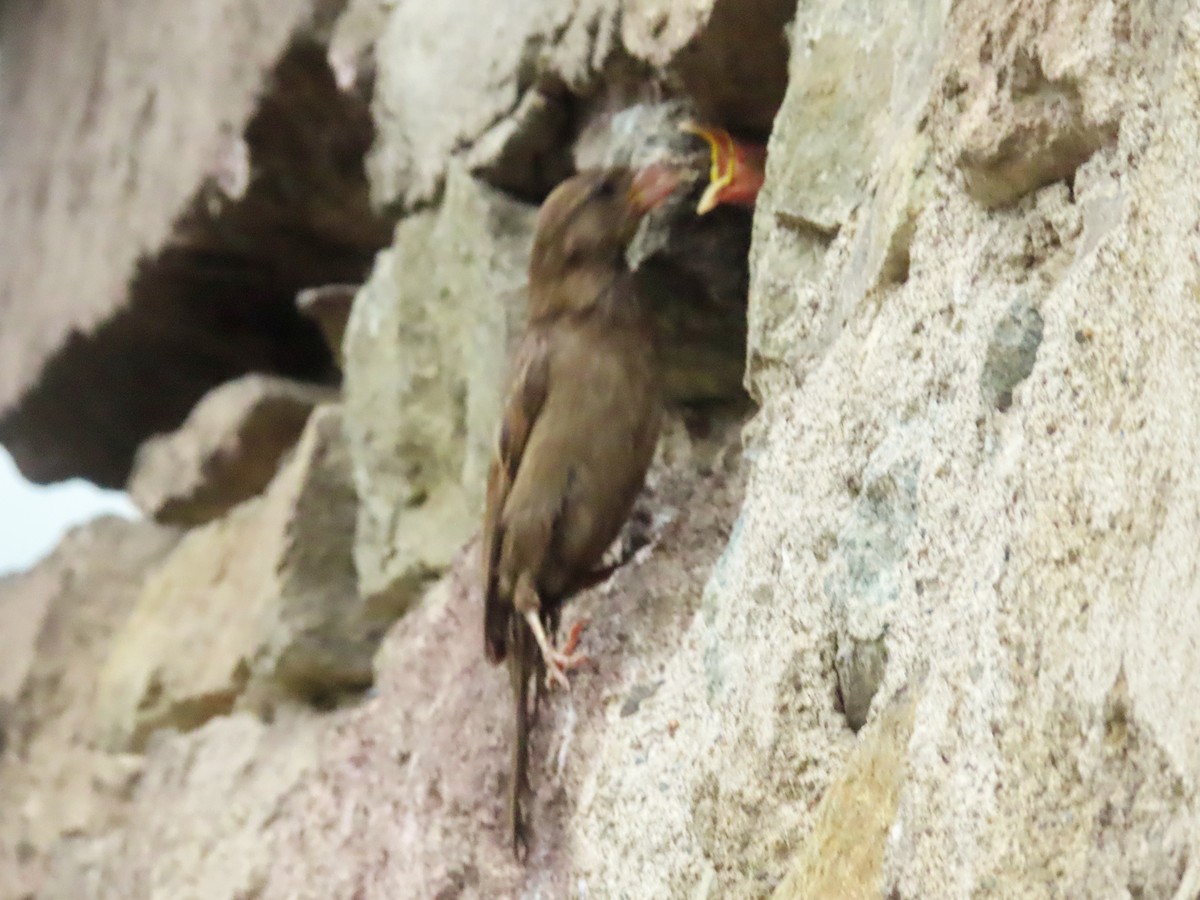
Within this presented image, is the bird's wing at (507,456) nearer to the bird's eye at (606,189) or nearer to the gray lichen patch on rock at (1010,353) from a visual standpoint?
the bird's eye at (606,189)

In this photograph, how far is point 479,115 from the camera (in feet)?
7.12

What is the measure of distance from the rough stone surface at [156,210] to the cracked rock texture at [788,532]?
0.80ft

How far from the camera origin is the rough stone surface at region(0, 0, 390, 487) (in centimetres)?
269

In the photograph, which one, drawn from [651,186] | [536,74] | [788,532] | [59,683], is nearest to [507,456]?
[651,186]

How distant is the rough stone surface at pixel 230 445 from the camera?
9.47ft

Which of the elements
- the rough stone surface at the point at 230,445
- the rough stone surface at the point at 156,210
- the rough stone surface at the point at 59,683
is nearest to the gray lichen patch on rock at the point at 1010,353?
the rough stone surface at the point at 156,210

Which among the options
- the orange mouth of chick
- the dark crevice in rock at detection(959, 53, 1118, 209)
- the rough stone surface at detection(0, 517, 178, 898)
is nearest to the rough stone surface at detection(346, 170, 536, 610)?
the orange mouth of chick

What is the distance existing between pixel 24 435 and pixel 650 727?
2662mm

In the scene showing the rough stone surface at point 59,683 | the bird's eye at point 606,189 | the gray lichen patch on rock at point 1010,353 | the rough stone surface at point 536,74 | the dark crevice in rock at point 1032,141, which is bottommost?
the rough stone surface at point 59,683

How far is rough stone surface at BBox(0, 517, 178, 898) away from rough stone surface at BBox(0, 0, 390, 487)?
38 centimetres

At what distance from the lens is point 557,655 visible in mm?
1726

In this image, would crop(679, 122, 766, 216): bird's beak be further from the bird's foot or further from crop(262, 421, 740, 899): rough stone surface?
the bird's foot

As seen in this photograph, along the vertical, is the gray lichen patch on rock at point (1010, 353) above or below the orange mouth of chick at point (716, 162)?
below

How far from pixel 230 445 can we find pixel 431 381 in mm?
754
